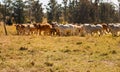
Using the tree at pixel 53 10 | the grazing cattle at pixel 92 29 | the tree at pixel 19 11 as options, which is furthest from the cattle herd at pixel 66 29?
the tree at pixel 53 10

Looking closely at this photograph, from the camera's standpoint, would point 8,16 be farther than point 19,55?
Yes

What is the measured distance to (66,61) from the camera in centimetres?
1216

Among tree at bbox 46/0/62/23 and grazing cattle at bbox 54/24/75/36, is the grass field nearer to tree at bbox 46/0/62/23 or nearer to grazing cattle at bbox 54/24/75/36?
grazing cattle at bbox 54/24/75/36

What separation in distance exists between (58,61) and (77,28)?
16.9 m

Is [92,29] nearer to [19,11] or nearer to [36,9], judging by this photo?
[19,11]

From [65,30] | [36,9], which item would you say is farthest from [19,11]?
[65,30]

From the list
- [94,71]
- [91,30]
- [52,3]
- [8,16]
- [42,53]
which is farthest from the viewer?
[52,3]

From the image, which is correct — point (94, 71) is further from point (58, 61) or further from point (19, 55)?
point (19, 55)

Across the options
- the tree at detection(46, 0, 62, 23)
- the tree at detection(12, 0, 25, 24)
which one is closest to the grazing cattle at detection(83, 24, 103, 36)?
the tree at detection(12, 0, 25, 24)

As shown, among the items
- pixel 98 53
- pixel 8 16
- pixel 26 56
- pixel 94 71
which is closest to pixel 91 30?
pixel 98 53

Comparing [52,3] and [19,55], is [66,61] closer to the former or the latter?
[19,55]

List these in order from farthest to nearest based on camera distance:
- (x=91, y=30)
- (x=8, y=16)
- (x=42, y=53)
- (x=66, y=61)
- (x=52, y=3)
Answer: (x=52, y=3) < (x=8, y=16) < (x=91, y=30) < (x=42, y=53) < (x=66, y=61)

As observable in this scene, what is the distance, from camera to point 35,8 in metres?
78.9

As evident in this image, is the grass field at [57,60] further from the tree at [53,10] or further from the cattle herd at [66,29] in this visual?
the tree at [53,10]
